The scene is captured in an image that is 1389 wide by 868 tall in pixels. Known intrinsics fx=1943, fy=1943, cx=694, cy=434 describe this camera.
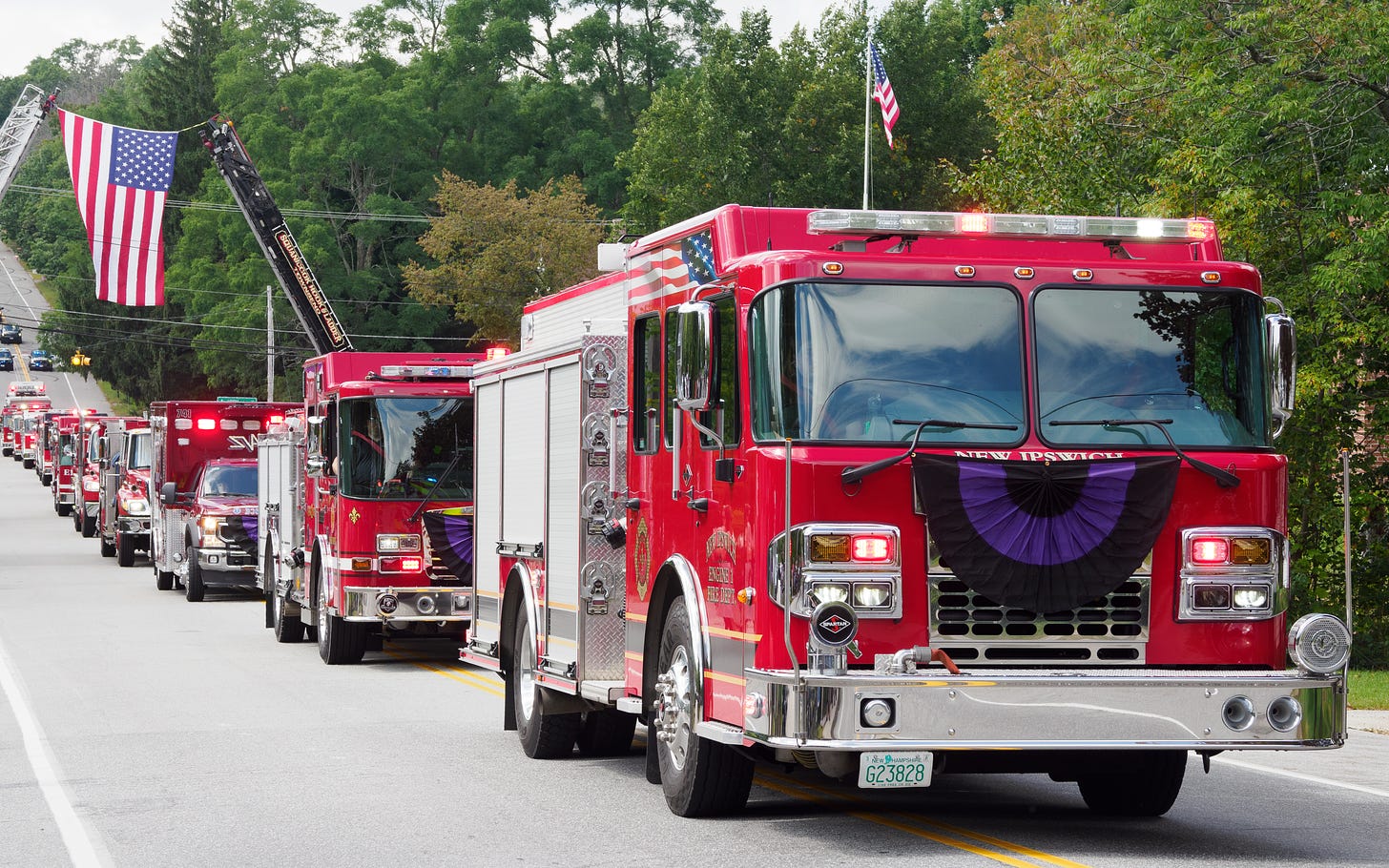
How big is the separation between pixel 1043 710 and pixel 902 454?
1.27m

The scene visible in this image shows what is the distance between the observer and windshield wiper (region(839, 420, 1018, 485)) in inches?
335

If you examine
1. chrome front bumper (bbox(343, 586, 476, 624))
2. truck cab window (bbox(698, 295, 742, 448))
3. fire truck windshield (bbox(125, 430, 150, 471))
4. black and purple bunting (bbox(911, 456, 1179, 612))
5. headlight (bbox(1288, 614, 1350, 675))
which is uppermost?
fire truck windshield (bbox(125, 430, 150, 471))

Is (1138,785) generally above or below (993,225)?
below

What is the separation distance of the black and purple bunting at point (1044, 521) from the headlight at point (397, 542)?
1120cm

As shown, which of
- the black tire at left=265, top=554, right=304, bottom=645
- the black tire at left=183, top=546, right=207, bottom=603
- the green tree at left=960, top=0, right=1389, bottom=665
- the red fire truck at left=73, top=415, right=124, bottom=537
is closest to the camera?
the green tree at left=960, top=0, right=1389, bottom=665

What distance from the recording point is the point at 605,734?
12.8 meters

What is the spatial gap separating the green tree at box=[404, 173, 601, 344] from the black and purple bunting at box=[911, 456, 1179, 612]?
2104 inches

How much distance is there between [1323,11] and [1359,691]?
7683 millimetres

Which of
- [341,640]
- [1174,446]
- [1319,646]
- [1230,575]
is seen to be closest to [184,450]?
[341,640]

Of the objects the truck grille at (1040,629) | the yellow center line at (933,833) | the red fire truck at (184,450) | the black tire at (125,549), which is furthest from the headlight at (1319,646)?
the black tire at (125,549)

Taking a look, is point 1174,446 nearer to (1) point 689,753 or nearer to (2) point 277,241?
(1) point 689,753

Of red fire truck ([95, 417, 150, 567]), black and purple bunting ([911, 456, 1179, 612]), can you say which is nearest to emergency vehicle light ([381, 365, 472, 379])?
black and purple bunting ([911, 456, 1179, 612])

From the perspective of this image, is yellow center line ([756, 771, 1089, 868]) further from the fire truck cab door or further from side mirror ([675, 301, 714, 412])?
side mirror ([675, 301, 714, 412])

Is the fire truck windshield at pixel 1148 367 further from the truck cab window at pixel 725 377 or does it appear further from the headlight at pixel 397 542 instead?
the headlight at pixel 397 542
